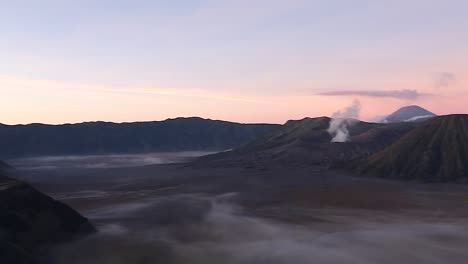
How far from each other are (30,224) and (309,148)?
130 meters

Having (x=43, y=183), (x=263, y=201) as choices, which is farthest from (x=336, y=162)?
(x=43, y=183)

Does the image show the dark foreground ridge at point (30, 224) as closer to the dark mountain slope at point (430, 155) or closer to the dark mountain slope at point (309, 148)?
the dark mountain slope at point (430, 155)

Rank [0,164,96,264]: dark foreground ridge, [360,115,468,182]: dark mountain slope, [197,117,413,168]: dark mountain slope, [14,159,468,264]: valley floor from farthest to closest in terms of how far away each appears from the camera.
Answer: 1. [197,117,413,168]: dark mountain slope
2. [360,115,468,182]: dark mountain slope
3. [14,159,468,264]: valley floor
4. [0,164,96,264]: dark foreground ridge

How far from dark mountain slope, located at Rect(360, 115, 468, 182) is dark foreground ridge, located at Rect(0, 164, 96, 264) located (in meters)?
81.0

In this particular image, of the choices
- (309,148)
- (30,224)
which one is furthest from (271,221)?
(309,148)

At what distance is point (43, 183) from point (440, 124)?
108 metres

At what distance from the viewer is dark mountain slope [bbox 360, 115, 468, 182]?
102569 mm

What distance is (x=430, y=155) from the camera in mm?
109188

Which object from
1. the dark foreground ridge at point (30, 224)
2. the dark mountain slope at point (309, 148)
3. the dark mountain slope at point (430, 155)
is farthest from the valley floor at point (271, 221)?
the dark mountain slope at point (309, 148)

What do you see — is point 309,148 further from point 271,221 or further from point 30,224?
point 30,224

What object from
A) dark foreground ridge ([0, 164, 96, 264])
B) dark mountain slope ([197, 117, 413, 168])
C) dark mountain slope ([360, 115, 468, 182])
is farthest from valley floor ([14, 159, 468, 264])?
dark mountain slope ([197, 117, 413, 168])

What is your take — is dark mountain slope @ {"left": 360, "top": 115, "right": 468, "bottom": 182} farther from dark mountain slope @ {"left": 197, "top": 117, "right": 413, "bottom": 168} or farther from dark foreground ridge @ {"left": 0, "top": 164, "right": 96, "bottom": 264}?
dark foreground ridge @ {"left": 0, "top": 164, "right": 96, "bottom": 264}

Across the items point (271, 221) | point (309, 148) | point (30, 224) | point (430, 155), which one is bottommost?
point (271, 221)

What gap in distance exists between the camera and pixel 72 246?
43.2 m
